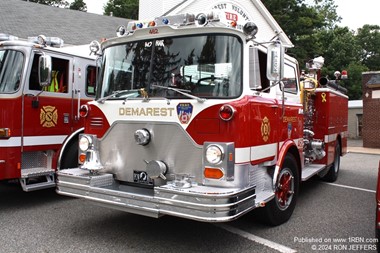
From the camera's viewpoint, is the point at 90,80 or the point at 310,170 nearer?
the point at 310,170

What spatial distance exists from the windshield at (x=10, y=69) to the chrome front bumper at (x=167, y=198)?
6.55 ft

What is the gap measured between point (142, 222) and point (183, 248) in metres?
1.13

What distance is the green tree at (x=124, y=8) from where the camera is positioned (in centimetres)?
3994

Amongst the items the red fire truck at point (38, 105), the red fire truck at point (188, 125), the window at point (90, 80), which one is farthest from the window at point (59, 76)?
the red fire truck at point (188, 125)

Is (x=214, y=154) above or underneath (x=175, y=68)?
underneath

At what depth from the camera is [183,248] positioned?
440 centimetres

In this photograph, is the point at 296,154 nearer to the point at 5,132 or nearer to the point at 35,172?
the point at 35,172

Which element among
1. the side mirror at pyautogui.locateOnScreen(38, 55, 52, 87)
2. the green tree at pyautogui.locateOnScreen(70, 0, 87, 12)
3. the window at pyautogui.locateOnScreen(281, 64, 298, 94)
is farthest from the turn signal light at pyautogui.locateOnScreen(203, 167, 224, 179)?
the green tree at pyautogui.locateOnScreen(70, 0, 87, 12)

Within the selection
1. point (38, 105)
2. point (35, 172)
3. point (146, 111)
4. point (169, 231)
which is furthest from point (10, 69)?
point (169, 231)

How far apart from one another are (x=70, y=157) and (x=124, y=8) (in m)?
36.4

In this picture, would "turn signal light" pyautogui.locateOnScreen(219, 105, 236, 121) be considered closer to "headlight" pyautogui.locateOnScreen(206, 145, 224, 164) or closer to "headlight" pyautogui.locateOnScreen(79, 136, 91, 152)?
"headlight" pyautogui.locateOnScreen(206, 145, 224, 164)

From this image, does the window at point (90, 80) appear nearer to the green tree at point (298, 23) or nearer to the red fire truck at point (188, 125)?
the red fire truck at point (188, 125)

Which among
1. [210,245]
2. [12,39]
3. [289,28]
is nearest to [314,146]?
[210,245]

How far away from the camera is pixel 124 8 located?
40.3m
